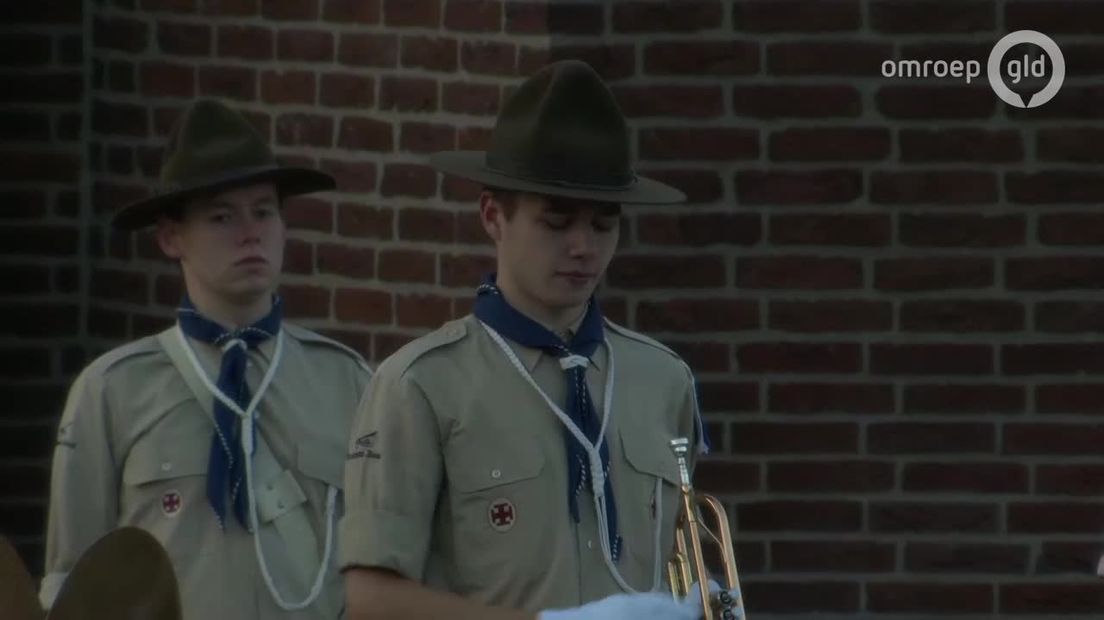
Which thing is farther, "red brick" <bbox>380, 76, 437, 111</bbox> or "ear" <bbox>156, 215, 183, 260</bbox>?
"red brick" <bbox>380, 76, 437, 111</bbox>

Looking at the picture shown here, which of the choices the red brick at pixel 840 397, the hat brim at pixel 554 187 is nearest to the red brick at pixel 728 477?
the red brick at pixel 840 397

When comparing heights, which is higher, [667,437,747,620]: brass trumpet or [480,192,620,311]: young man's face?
[480,192,620,311]: young man's face

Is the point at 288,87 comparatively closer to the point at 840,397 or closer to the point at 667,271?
the point at 667,271

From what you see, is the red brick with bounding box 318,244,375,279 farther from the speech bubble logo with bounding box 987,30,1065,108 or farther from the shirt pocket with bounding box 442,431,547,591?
the shirt pocket with bounding box 442,431,547,591

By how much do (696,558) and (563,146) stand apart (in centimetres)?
73

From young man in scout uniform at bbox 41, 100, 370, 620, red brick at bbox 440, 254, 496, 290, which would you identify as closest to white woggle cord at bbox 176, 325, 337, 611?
young man in scout uniform at bbox 41, 100, 370, 620

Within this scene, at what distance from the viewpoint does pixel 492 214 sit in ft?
14.6

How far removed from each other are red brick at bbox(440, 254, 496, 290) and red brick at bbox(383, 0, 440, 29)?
630mm

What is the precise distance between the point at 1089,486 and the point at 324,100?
7.57 feet

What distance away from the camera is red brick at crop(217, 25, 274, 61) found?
725 cm

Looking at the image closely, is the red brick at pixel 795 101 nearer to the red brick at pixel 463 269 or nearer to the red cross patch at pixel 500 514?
the red brick at pixel 463 269

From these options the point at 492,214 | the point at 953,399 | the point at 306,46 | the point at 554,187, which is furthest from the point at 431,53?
the point at 554,187

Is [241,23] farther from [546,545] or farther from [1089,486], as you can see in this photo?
[546,545]

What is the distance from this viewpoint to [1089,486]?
6.77 meters
